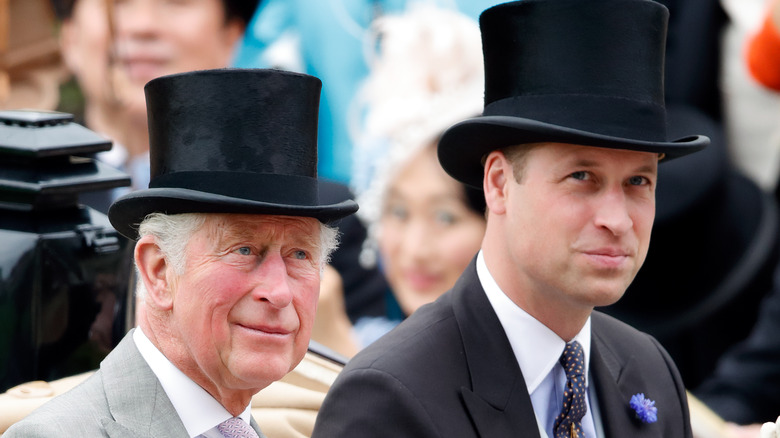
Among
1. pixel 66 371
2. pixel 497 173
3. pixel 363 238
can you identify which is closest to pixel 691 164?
pixel 363 238

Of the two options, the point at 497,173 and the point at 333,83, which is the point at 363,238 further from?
the point at 497,173

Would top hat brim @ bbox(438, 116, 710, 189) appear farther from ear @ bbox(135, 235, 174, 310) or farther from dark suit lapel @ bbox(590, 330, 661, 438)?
ear @ bbox(135, 235, 174, 310)

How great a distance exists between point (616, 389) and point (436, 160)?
110 inches

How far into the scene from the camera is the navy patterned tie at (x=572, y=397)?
11.2ft

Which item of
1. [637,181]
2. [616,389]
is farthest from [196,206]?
[616,389]

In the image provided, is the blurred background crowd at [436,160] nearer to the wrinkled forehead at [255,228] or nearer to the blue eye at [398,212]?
the blue eye at [398,212]

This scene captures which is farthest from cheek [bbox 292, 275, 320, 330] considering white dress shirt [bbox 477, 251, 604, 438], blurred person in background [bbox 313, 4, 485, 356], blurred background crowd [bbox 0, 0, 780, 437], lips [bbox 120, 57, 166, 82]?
lips [bbox 120, 57, 166, 82]

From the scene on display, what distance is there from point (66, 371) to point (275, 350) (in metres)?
1.14

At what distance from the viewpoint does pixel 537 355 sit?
346 cm

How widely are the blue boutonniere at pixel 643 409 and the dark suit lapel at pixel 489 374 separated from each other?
0.42 meters

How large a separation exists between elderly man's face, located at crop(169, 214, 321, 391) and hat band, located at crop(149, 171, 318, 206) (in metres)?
0.05

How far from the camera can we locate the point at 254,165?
297 centimetres

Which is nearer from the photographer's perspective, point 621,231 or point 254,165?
point 254,165

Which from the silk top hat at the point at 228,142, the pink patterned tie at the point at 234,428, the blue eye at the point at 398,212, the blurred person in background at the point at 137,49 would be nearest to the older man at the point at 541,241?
the pink patterned tie at the point at 234,428
